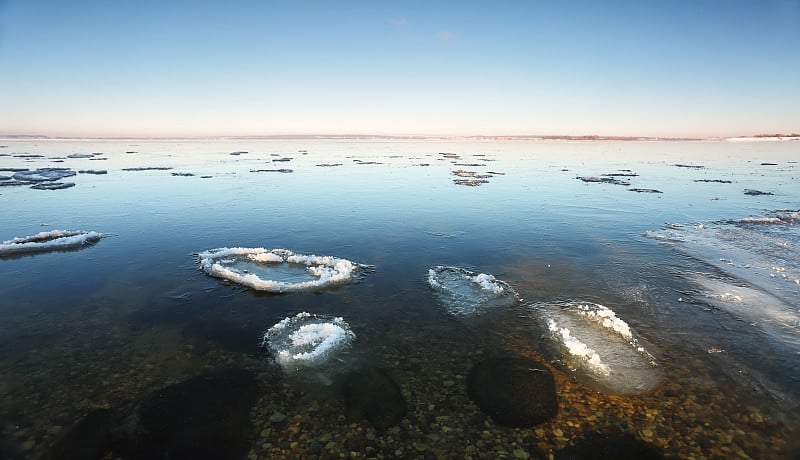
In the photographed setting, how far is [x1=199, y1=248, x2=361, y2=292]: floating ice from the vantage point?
14.2 m

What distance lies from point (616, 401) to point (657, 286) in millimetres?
7834

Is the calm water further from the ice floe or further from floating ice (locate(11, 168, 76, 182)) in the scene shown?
floating ice (locate(11, 168, 76, 182))

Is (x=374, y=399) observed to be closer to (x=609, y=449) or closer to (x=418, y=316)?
(x=418, y=316)

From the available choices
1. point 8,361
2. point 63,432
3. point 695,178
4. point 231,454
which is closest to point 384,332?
point 231,454

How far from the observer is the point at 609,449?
703 centimetres

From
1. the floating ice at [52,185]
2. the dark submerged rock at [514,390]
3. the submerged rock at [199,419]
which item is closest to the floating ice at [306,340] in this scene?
the submerged rock at [199,419]

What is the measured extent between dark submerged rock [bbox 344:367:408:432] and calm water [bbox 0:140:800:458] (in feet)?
0.82

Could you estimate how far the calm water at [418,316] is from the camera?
7.60 m

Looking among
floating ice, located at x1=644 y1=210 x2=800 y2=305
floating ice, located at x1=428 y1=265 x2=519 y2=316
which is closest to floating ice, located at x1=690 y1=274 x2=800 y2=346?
floating ice, located at x1=644 y1=210 x2=800 y2=305

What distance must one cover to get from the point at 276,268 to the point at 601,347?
11789 millimetres

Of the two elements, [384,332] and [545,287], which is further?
[545,287]

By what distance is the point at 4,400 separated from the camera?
8.12 metres

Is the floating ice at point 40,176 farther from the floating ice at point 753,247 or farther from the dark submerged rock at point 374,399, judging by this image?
the floating ice at point 753,247

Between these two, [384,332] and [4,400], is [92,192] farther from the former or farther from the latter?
[384,332]
